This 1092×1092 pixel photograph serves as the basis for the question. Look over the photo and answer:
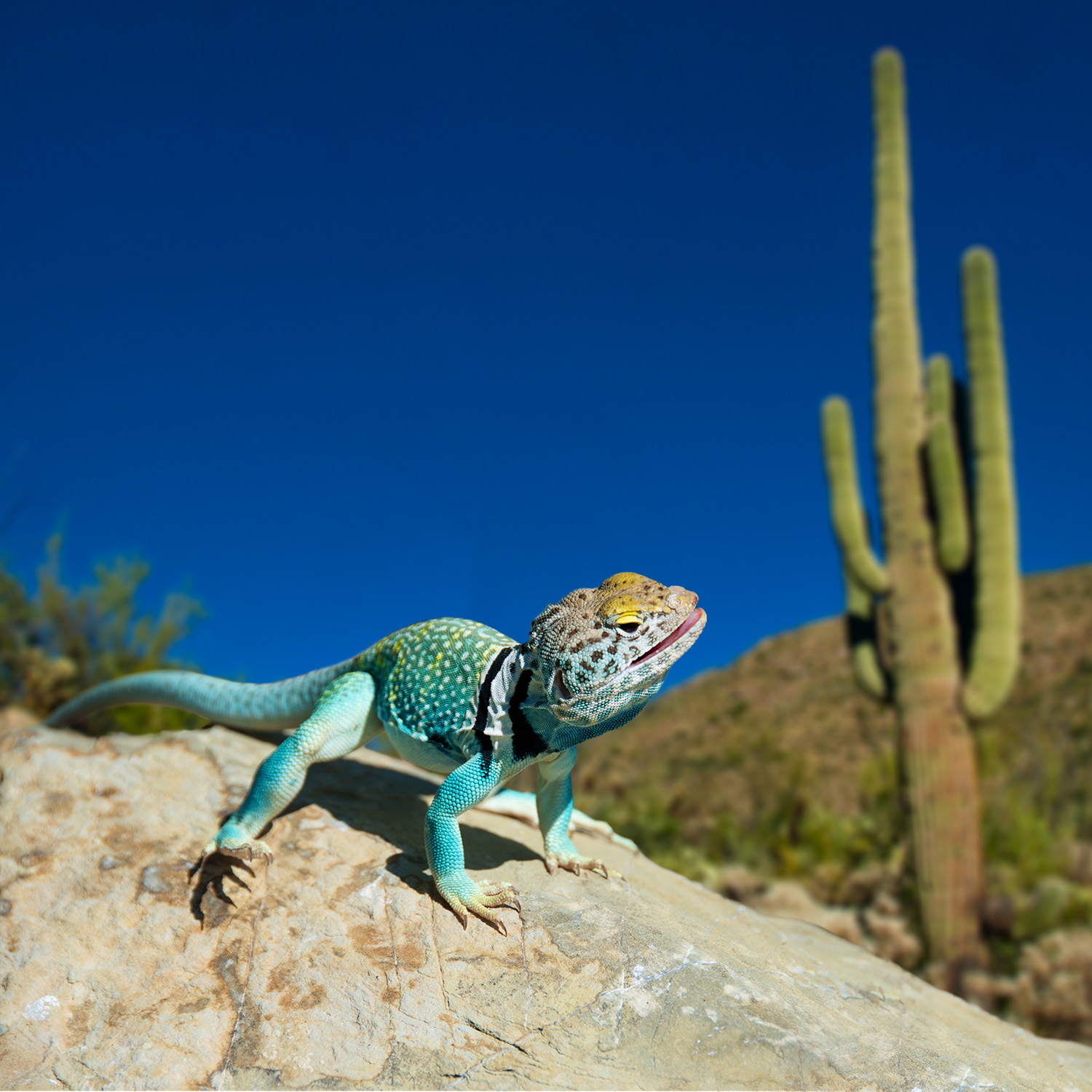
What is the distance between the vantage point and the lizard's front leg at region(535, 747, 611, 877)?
4.19 m

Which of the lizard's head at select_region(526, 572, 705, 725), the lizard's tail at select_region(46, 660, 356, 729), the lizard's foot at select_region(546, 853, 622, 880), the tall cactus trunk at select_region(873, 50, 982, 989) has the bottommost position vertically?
the lizard's foot at select_region(546, 853, 622, 880)

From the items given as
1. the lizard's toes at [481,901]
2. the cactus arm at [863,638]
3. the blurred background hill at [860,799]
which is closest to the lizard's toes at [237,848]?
the lizard's toes at [481,901]

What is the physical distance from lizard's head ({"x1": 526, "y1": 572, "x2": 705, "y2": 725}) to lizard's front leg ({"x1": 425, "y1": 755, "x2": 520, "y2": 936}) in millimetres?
498

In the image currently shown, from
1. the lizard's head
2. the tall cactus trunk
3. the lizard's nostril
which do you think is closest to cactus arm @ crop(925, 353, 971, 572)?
the tall cactus trunk

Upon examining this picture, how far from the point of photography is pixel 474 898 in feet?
11.8

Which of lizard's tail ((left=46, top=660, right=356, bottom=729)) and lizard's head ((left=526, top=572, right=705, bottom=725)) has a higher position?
lizard's head ((left=526, top=572, right=705, bottom=725))

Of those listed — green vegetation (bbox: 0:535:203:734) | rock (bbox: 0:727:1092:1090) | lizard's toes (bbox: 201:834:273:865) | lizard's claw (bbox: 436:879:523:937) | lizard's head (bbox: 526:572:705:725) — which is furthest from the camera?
green vegetation (bbox: 0:535:203:734)

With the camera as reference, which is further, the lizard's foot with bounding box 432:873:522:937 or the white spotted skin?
the white spotted skin

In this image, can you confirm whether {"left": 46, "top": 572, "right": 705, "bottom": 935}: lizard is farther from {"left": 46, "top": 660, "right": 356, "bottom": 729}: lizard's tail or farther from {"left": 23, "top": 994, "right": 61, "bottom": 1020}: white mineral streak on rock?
{"left": 23, "top": 994, "right": 61, "bottom": 1020}: white mineral streak on rock

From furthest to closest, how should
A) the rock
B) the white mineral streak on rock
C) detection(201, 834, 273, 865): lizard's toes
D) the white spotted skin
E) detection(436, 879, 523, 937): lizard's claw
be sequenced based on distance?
the white spotted skin
detection(201, 834, 273, 865): lizard's toes
detection(436, 879, 523, 937): lizard's claw
the white mineral streak on rock
the rock

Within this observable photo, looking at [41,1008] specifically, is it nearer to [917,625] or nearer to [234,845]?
[234,845]

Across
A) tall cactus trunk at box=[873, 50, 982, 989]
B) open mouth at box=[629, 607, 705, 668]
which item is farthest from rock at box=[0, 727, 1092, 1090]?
tall cactus trunk at box=[873, 50, 982, 989]

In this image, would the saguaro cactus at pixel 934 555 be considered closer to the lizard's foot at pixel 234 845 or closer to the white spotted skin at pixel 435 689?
the white spotted skin at pixel 435 689

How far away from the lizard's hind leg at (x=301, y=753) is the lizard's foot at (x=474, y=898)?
0.80 m
